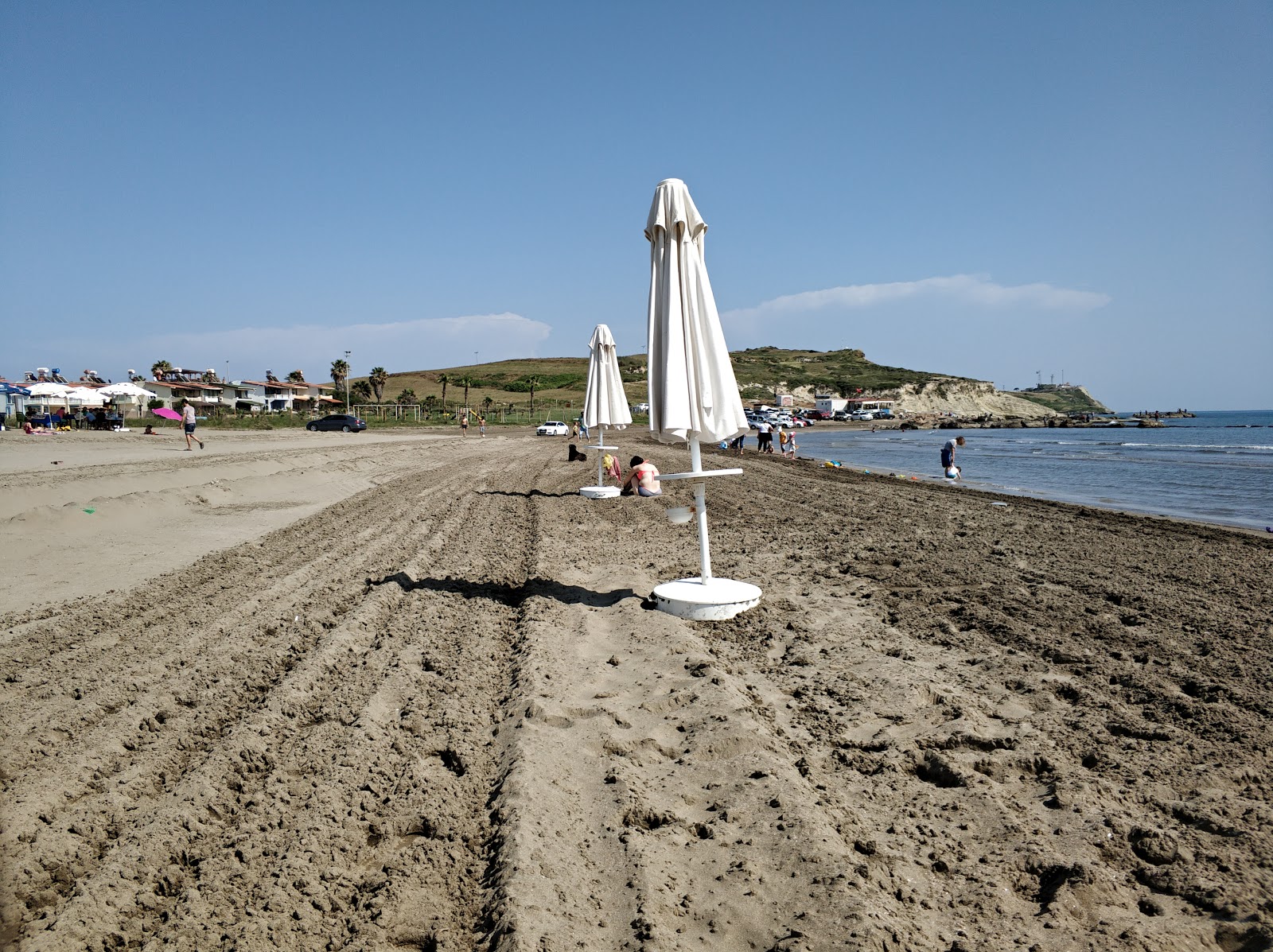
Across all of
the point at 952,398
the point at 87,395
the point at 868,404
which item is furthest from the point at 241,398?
the point at 952,398

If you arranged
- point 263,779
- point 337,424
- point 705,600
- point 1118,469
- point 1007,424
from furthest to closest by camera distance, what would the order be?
point 1007,424
point 337,424
point 1118,469
point 705,600
point 263,779

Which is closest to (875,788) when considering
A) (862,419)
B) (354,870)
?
(354,870)

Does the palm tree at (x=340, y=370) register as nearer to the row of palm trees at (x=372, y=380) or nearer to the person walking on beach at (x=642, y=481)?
the row of palm trees at (x=372, y=380)

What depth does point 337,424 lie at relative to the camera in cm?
4297

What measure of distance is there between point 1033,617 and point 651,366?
11.3ft

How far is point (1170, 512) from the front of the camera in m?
14.1

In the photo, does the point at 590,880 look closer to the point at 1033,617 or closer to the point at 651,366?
the point at 651,366

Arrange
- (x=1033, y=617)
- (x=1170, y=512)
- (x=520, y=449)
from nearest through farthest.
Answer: (x=1033, y=617), (x=1170, y=512), (x=520, y=449)

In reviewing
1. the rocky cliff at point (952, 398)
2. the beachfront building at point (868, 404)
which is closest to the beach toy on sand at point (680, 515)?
the beachfront building at point (868, 404)

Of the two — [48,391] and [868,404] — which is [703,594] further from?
[868,404]

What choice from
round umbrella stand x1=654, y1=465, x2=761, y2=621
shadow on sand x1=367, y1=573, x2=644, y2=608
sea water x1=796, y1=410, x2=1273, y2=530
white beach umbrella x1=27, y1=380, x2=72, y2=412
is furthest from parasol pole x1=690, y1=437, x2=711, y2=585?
white beach umbrella x1=27, y1=380, x2=72, y2=412

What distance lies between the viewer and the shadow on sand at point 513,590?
598cm

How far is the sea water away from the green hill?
5069 cm

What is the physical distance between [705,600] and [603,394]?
7248 mm
